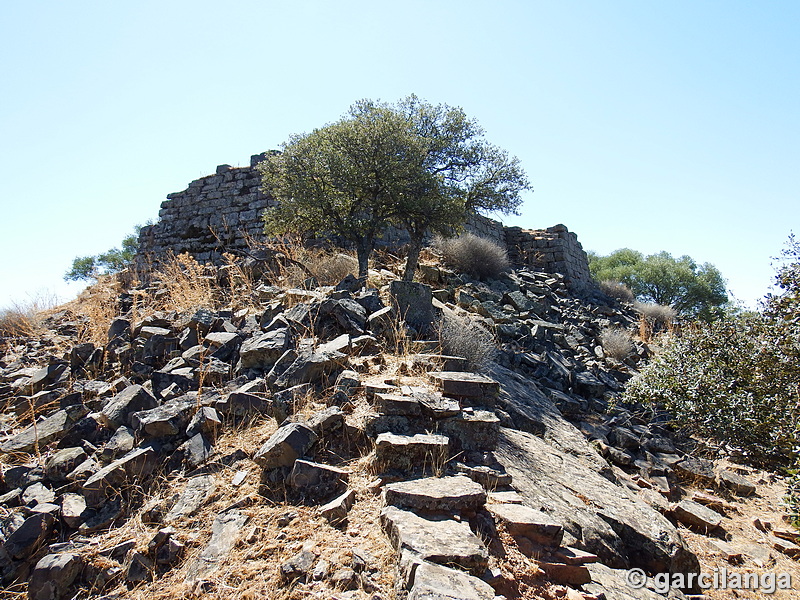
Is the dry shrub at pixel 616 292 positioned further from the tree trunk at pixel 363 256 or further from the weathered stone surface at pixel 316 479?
the weathered stone surface at pixel 316 479

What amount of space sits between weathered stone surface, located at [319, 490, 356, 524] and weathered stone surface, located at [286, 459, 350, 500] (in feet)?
0.44

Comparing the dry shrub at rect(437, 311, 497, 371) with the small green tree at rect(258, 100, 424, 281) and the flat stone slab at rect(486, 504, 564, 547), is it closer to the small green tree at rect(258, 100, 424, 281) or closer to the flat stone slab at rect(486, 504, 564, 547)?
the flat stone slab at rect(486, 504, 564, 547)

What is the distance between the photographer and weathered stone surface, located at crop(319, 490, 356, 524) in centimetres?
288

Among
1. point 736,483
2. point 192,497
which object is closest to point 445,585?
point 192,497

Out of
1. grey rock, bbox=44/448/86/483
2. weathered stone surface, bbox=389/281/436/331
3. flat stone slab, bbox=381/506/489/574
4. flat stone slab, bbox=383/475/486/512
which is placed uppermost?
weathered stone surface, bbox=389/281/436/331

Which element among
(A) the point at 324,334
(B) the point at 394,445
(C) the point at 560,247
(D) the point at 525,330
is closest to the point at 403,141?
(D) the point at 525,330

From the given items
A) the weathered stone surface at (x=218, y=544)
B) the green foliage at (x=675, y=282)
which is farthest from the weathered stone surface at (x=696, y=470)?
the green foliage at (x=675, y=282)

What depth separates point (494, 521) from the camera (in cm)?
290

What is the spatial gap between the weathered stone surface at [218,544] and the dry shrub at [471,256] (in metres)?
9.44

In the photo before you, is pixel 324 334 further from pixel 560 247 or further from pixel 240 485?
pixel 560 247

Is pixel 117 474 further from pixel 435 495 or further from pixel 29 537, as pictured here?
pixel 435 495

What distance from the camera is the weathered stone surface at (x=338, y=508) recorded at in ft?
9.45

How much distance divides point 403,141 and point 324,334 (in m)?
4.50

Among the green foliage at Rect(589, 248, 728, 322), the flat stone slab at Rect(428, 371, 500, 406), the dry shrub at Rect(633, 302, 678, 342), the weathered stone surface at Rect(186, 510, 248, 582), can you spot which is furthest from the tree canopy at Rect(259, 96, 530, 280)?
the green foliage at Rect(589, 248, 728, 322)
